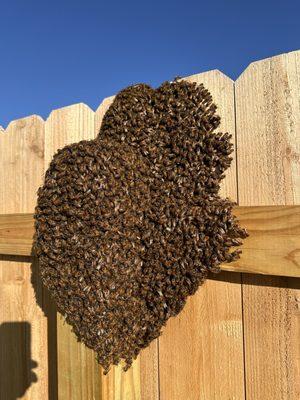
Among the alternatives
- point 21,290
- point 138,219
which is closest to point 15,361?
point 21,290

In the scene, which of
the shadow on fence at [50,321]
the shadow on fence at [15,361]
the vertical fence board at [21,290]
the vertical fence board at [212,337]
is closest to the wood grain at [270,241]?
the vertical fence board at [212,337]

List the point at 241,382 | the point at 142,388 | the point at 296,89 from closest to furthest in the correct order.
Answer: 1. the point at 296,89
2. the point at 241,382
3. the point at 142,388

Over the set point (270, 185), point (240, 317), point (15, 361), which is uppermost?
point (270, 185)

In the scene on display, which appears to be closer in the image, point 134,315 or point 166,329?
point 134,315

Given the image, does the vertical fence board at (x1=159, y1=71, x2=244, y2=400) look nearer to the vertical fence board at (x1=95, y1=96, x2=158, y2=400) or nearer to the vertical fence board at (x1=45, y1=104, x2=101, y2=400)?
the vertical fence board at (x1=95, y1=96, x2=158, y2=400)

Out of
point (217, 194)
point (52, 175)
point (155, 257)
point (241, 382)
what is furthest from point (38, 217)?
point (241, 382)

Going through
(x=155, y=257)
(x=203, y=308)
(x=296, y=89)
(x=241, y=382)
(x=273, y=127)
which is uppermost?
(x=296, y=89)

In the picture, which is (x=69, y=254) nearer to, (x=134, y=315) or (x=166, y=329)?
(x=134, y=315)

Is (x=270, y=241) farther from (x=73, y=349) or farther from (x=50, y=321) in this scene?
(x=50, y=321)
